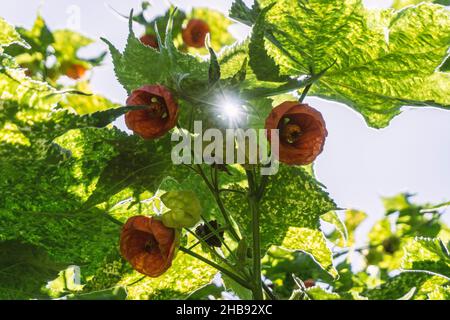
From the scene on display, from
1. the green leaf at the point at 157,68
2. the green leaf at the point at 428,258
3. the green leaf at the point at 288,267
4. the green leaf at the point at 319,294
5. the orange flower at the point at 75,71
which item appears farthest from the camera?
the orange flower at the point at 75,71

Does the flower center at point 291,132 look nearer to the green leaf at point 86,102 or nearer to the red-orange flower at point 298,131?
the red-orange flower at point 298,131

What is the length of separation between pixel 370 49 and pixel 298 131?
17 cm

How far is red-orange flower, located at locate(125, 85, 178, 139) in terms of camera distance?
36.1 inches

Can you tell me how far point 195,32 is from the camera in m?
2.18

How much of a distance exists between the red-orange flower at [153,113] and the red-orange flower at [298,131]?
13 cm

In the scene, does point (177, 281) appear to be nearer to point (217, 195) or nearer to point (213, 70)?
point (217, 195)

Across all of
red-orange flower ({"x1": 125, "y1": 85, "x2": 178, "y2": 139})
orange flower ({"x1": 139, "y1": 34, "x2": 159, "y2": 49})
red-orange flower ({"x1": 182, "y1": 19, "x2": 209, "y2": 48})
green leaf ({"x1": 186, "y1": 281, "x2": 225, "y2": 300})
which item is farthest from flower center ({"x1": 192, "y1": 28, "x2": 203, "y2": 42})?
red-orange flower ({"x1": 125, "y1": 85, "x2": 178, "y2": 139})

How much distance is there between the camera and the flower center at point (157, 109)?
91cm

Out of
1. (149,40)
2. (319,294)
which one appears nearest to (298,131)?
(319,294)

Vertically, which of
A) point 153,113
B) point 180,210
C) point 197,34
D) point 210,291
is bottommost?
point 210,291

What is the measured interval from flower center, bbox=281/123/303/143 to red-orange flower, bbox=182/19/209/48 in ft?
4.01

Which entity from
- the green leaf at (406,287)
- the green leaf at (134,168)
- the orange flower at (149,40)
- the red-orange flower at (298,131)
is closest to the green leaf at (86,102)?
the orange flower at (149,40)

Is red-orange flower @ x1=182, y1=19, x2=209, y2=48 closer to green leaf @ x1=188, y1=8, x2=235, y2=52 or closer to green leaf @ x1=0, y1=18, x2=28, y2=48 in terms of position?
green leaf @ x1=188, y1=8, x2=235, y2=52
